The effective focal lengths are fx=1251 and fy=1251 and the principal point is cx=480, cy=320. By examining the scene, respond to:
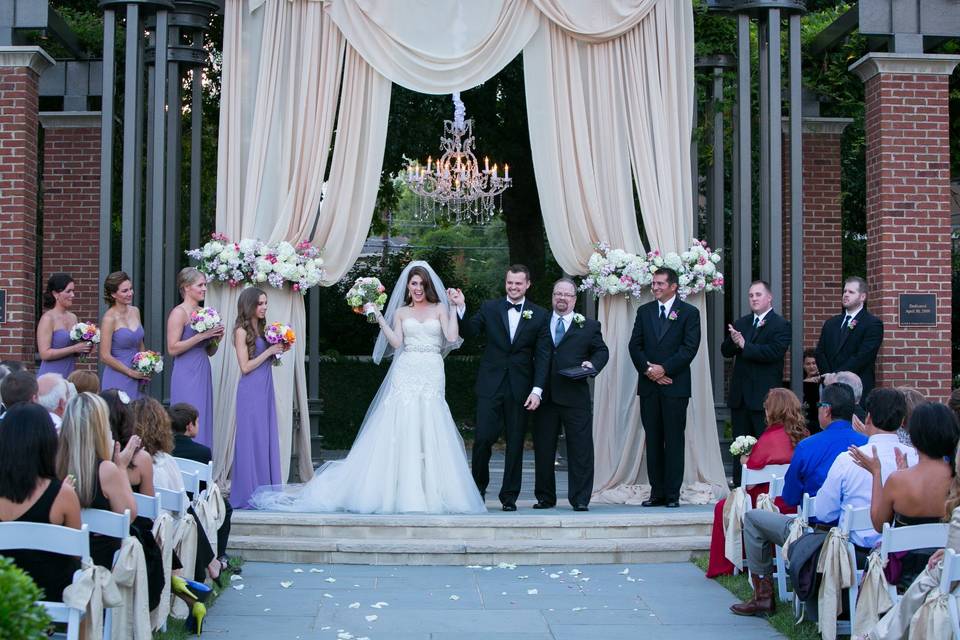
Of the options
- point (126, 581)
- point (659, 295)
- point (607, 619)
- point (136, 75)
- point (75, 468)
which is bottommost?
point (607, 619)

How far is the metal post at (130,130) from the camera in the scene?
973 cm

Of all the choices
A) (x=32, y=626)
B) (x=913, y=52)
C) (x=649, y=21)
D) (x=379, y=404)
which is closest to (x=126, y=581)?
(x=32, y=626)

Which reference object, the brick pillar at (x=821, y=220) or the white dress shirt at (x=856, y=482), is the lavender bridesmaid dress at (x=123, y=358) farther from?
the brick pillar at (x=821, y=220)

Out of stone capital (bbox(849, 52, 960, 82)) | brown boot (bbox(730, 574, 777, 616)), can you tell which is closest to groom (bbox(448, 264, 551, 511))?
brown boot (bbox(730, 574, 777, 616))

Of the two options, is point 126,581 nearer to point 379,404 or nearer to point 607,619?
point 607,619

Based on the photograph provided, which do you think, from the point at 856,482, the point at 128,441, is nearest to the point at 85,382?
the point at 128,441

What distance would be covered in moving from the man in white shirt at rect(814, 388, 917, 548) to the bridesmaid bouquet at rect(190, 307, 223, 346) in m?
4.74

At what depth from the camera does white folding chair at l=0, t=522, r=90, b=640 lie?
15.0 feet

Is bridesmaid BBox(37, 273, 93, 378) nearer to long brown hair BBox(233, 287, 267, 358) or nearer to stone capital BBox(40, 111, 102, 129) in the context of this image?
long brown hair BBox(233, 287, 267, 358)

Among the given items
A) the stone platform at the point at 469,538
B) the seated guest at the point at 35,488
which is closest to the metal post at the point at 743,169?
the stone platform at the point at 469,538

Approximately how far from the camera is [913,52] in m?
9.79

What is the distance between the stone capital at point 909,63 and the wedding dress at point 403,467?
4147mm

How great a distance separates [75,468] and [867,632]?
10.9 ft

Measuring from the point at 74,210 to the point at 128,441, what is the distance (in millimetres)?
8009
